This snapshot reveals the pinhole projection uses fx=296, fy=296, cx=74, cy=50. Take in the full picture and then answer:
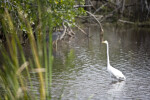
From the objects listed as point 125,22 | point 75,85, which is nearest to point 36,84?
point 75,85

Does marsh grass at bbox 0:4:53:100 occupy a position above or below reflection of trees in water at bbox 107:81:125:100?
above

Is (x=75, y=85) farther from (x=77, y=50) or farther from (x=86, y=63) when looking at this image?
(x=77, y=50)

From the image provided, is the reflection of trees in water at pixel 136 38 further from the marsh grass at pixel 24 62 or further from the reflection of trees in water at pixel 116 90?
the marsh grass at pixel 24 62

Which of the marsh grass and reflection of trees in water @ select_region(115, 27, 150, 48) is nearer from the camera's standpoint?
the marsh grass

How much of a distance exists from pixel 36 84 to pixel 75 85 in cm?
106

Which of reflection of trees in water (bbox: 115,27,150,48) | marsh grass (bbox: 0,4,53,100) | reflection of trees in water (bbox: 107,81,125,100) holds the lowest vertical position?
reflection of trees in water (bbox: 115,27,150,48)

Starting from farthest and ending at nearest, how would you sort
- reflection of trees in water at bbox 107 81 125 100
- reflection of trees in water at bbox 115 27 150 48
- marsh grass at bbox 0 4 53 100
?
reflection of trees in water at bbox 115 27 150 48, reflection of trees in water at bbox 107 81 125 100, marsh grass at bbox 0 4 53 100

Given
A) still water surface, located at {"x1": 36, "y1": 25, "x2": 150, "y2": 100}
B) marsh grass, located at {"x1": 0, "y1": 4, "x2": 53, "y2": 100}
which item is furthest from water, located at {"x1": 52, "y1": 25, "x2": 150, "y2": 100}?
marsh grass, located at {"x1": 0, "y1": 4, "x2": 53, "y2": 100}

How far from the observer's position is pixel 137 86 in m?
8.05

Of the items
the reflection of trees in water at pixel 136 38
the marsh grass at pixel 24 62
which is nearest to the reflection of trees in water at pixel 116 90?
the marsh grass at pixel 24 62

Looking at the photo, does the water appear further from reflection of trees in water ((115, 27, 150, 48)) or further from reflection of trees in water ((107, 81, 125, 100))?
reflection of trees in water ((115, 27, 150, 48))

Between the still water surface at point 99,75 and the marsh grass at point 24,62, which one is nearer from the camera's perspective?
the marsh grass at point 24,62

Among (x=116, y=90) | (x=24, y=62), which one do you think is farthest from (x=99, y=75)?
(x=24, y=62)

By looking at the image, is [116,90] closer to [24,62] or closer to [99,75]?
[99,75]
